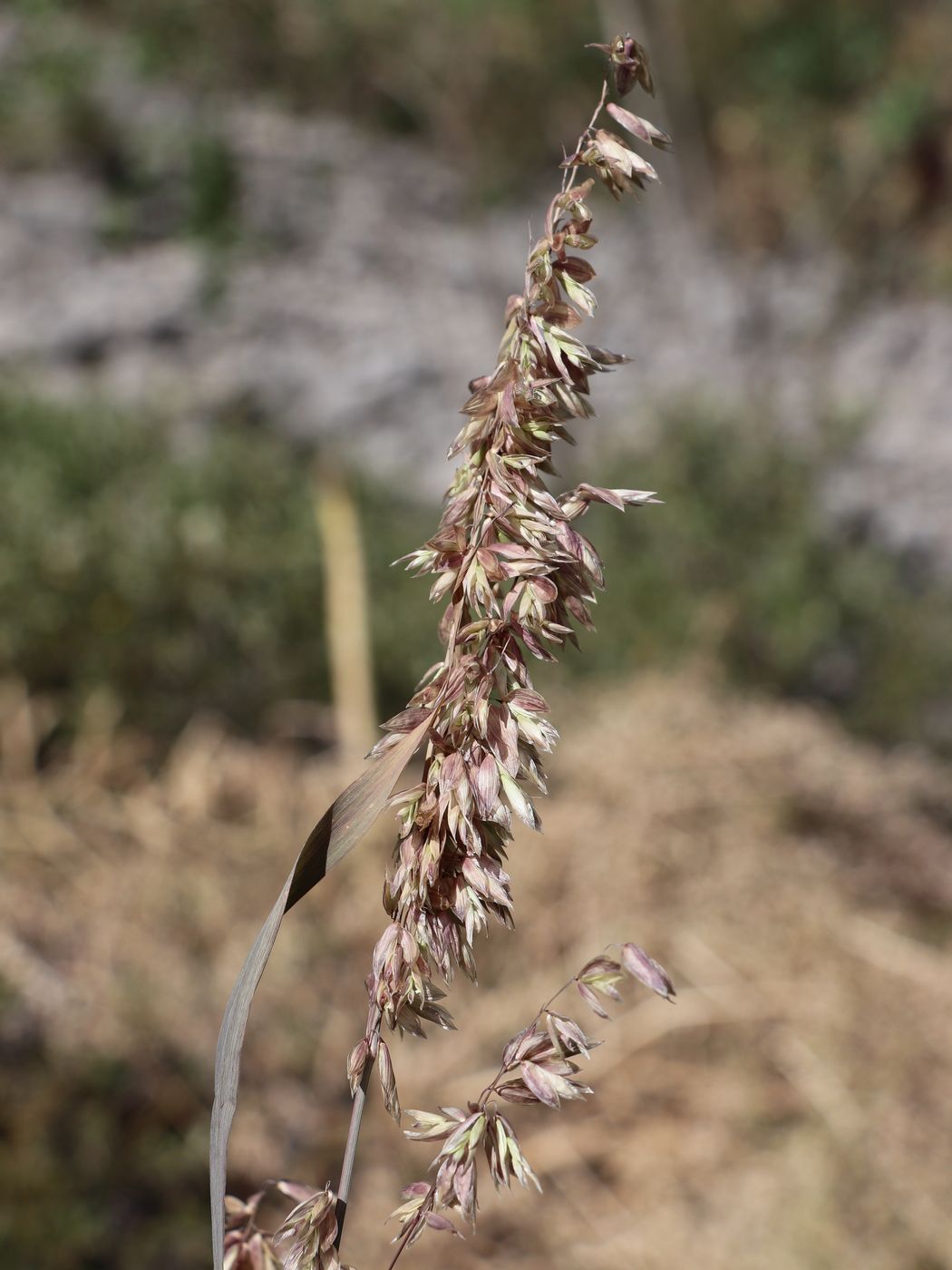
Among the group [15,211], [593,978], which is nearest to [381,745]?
[593,978]

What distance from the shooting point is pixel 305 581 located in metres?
3.08

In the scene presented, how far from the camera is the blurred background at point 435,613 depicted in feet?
4.66

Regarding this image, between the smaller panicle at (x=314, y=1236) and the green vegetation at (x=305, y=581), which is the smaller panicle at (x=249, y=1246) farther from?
the green vegetation at (x=305, y=581)

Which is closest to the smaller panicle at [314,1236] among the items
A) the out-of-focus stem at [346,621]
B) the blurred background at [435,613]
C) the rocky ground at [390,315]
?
the blurred background at [435,613]

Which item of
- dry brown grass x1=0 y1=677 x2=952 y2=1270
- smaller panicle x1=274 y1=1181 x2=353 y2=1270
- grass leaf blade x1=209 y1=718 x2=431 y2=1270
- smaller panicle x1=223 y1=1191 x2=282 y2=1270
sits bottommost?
dry brown grass x1=0 y1=677 x2=952 y2=1270

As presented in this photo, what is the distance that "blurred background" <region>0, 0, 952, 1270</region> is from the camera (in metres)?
1.42

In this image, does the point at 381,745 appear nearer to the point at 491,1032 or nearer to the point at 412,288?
the point at 491,1032

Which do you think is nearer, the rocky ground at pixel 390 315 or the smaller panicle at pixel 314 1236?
the smaller panicle at pixel 314 1236

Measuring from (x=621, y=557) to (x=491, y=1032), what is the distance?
8.10 ft

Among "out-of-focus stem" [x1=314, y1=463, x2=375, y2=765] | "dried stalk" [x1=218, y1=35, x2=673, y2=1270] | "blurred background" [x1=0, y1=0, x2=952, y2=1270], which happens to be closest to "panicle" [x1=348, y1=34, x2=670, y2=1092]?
"dried stalk" [x1=218, y1=35, x2=673, y2=1270]

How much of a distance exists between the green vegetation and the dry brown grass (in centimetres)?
59

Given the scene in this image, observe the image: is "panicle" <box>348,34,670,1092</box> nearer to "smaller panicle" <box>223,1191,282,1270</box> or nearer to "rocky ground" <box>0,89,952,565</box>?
"smaller panicle" <box>223,1191,282,1270</box>

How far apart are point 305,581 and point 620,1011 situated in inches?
68.5

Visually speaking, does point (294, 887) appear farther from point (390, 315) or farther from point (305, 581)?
point (390, 315)
